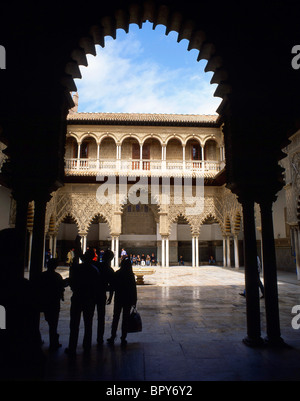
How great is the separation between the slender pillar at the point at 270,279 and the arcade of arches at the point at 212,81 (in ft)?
0.04

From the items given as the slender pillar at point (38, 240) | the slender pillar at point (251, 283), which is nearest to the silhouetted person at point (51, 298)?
the slender pillar at point (38, 240)

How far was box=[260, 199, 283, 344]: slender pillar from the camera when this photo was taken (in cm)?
342

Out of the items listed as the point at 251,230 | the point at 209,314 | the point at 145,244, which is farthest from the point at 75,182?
the point at 251,230

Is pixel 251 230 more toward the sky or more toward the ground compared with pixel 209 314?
more toward the sky

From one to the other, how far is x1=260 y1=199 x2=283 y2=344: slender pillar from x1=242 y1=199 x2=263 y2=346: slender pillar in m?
0.15

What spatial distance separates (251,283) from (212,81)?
286 centimetres

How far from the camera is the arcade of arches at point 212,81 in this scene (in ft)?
11.1

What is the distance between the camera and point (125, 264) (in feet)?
12.4

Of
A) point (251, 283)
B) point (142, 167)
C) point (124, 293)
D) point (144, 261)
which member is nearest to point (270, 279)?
point (251, 283)

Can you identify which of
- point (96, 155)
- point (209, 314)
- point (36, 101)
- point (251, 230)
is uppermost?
point (96, 155)

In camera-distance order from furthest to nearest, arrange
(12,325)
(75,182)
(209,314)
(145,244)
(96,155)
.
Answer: (145,244) < (96,155) < (75,182) < (209,314) < (12,325)

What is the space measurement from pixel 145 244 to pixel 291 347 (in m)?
20.0

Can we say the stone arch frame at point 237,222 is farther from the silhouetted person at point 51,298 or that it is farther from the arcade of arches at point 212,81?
the silhouetted person at point 51,298

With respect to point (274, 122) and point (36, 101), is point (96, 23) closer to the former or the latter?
point (36, 101)
